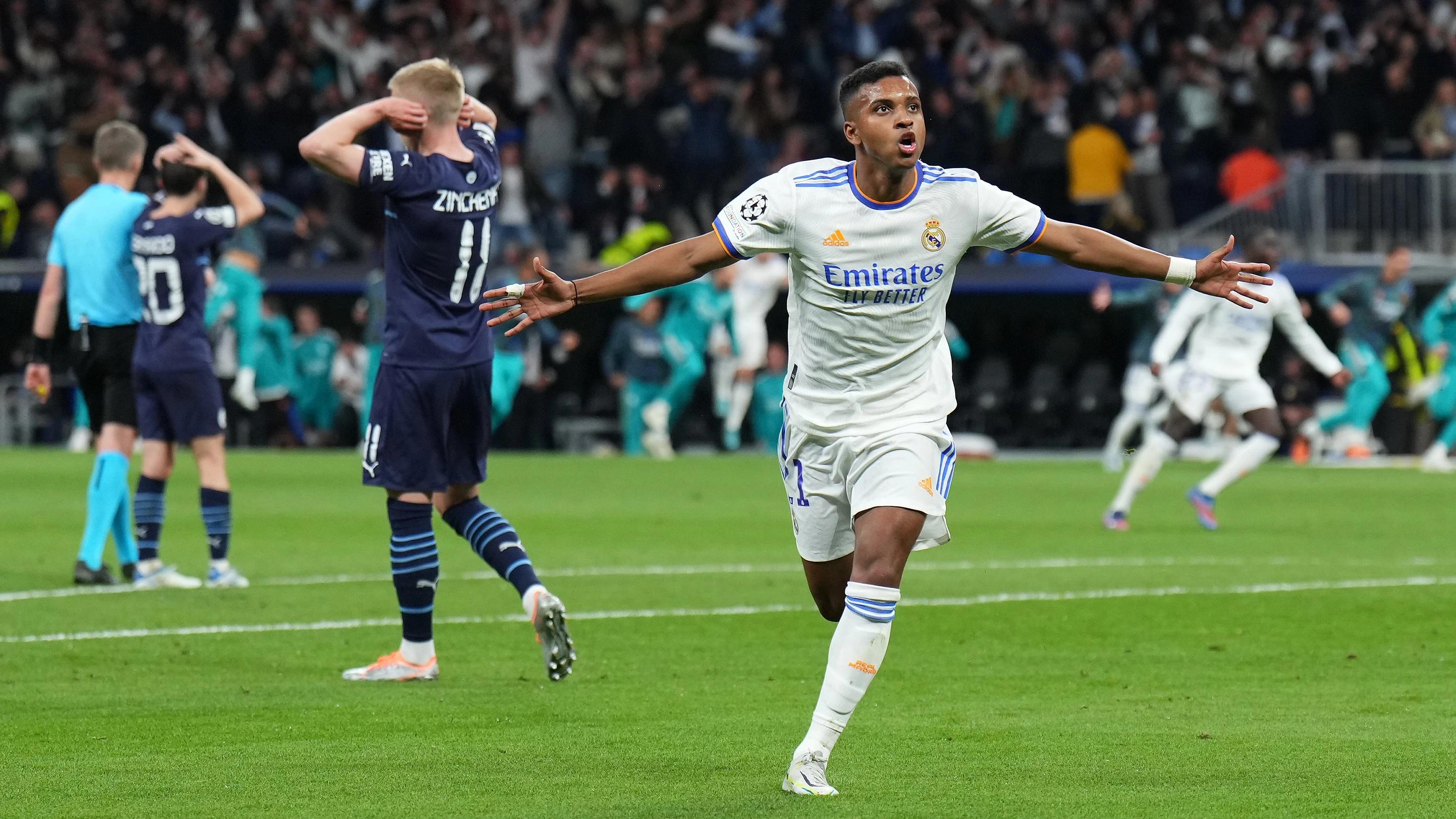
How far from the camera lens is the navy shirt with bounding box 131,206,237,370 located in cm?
1064

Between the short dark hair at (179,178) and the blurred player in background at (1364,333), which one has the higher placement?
the short dark hair at (179,178)

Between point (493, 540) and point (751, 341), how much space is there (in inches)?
715

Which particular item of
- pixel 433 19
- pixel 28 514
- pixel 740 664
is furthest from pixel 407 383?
pixel 433 19

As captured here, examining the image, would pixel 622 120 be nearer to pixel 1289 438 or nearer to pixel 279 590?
pixel 1289 438

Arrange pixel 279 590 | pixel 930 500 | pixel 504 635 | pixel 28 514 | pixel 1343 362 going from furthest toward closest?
pixel 1343 362
pixel 28 514
pixel 279 590
pixel 504 635
pixel 930 500

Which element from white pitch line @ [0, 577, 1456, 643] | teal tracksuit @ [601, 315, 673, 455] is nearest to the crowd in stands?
teal tracksuit @ [601, 315, 673, 455]

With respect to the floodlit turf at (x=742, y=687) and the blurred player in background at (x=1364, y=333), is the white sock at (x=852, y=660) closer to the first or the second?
the floodlit turf at (x=742, y=687)

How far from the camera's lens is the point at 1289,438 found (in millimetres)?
25609

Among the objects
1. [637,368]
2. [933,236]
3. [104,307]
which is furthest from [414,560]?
[637,368]

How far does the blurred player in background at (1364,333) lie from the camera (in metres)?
22.8

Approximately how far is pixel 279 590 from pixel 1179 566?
5.29 meters

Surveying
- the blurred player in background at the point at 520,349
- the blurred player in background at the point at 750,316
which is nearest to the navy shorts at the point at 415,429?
the blurred player in background at the point at 520,349

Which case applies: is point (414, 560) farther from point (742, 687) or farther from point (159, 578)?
point (159, 578)

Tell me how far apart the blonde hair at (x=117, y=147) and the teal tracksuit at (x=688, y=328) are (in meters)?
14.1
